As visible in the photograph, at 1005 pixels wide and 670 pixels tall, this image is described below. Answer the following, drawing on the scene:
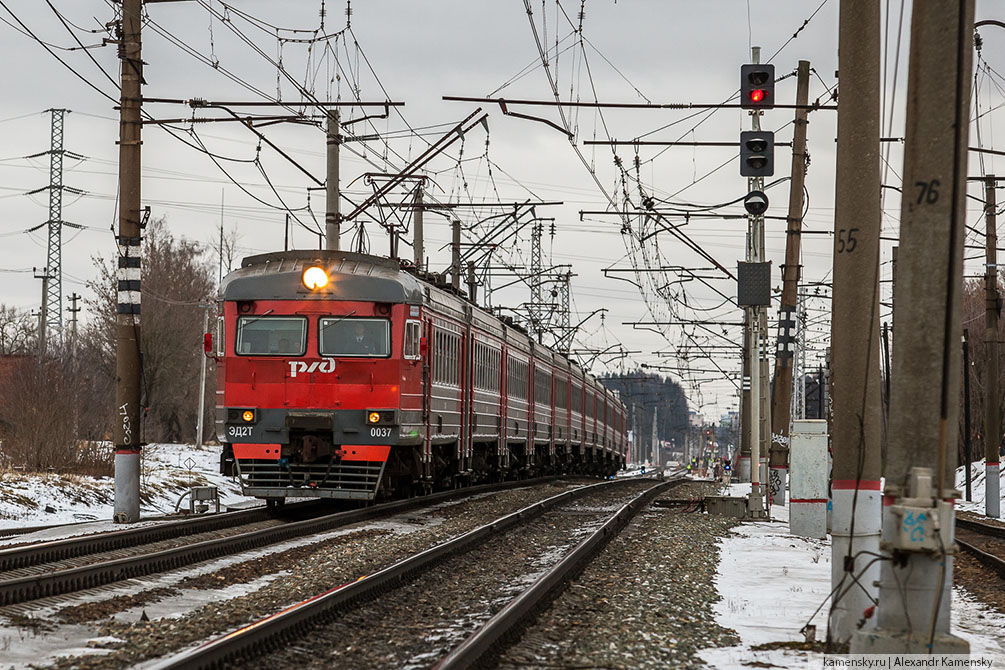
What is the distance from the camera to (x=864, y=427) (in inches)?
295

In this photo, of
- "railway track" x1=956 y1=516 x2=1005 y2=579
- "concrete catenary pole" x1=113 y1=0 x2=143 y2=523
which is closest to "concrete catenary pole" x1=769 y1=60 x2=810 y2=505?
"railway track" x1=956 y1=516 x2=1005 y2=579

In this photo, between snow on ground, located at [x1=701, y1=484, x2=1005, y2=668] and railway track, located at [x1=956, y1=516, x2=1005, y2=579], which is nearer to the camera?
snow on ground, located at [x1=701, y1=484, x2=1005, y2=668]

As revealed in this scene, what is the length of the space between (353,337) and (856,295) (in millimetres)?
10101

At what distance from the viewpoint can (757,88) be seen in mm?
14258

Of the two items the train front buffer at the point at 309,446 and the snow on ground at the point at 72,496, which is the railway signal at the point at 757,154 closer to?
the train front buffer at the point at 309,446

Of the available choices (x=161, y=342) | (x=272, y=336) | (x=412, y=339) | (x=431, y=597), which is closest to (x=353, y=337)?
(x=412, y=339)

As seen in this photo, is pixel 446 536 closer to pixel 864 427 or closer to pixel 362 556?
pixel 362 556

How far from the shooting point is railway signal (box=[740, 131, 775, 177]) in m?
15.9

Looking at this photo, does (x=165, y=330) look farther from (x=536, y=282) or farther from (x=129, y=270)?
(x=129, y=270)

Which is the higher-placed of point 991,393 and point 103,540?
point 991,393

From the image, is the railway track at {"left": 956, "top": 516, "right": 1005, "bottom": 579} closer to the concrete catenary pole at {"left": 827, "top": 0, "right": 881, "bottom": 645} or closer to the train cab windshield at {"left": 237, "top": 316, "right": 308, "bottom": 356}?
the concrete catenary pole at {"left": 827, "top": 0, "right": 881, "bottom": 645}

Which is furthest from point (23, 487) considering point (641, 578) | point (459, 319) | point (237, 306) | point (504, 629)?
point (504, 629)

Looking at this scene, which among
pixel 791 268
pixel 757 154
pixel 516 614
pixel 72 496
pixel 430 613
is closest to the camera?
pixel 516 614

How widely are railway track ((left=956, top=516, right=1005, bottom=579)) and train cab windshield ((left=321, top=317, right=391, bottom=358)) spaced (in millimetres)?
7979
